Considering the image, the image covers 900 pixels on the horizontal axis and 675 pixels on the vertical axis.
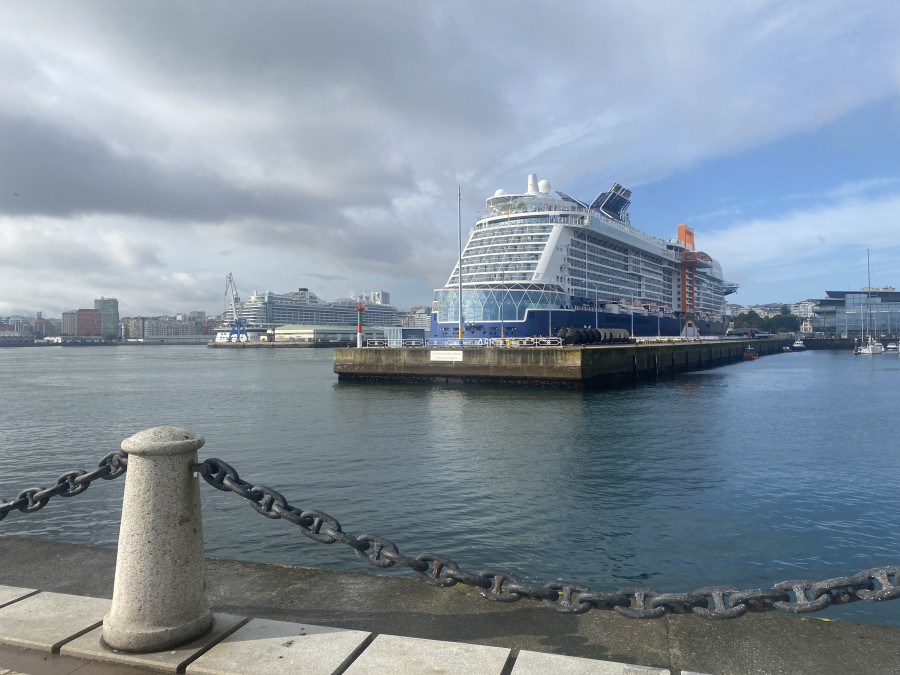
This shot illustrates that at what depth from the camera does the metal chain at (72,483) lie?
381cm

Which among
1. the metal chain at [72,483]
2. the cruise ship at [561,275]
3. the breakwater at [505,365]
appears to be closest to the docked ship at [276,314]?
the cruise ship at [561,275]

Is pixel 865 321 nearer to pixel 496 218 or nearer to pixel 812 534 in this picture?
pixel 496 218

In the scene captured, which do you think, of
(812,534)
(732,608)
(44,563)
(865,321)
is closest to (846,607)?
(812,534)

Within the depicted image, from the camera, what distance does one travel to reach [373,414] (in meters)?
25.7

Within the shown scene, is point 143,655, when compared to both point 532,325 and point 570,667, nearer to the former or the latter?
point 570,667

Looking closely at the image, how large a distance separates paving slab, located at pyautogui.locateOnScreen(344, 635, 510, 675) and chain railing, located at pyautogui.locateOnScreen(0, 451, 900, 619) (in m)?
0.42

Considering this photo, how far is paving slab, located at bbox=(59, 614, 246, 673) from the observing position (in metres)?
3.06

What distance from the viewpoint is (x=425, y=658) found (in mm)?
3113

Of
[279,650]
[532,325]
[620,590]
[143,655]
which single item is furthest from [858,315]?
[143,655]

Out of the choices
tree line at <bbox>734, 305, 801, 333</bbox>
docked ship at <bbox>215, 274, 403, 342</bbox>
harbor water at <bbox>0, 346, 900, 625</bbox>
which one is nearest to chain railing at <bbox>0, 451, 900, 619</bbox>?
harbor water at <bbox>0, 346, 900, 625</bbox>

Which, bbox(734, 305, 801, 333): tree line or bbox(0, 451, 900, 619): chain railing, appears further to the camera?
bbox(734, 305, 801, 333): tree line

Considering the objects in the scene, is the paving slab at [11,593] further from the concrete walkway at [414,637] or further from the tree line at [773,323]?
the tree line at [773,323]

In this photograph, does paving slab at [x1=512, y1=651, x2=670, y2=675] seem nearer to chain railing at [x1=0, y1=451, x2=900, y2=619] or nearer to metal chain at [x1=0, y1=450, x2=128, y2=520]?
chain railing at [x1=0, y1=451, x2=900, y2=619]

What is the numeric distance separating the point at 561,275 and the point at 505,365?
27.2m
